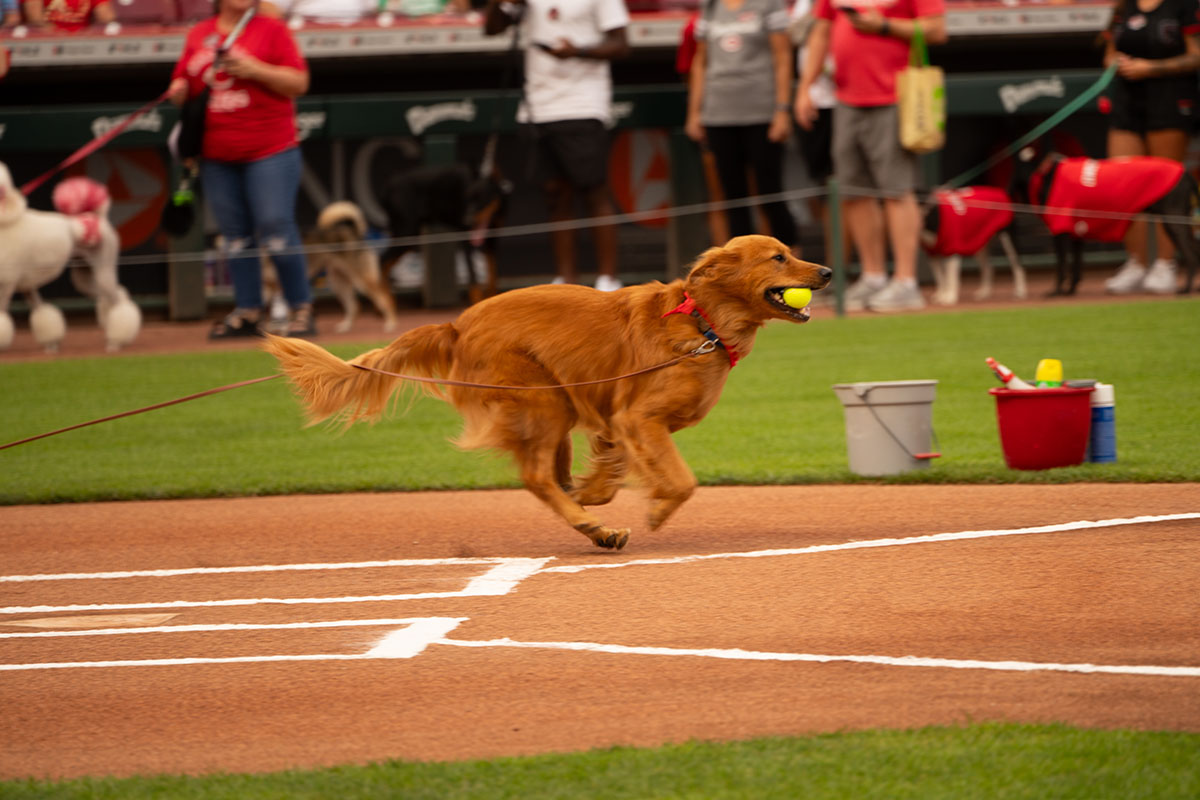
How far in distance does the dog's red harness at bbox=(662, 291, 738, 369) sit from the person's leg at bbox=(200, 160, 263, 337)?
797 centimetres

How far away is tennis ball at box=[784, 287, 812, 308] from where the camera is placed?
6.30m

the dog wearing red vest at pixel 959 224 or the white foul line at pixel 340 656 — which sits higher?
the white foul line at pixel 340 656

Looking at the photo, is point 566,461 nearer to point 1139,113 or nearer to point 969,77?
point 1139,113

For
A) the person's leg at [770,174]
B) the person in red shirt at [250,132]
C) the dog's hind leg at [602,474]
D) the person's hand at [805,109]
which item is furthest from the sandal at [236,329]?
the dog's hind leg at [602,474]

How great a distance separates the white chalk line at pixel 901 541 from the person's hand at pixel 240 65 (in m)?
7.84

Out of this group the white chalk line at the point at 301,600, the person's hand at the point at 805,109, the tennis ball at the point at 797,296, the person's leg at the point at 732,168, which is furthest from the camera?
the person's leg at the point at 732,168

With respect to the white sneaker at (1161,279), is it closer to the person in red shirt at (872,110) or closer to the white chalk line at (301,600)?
the person in red shirt at (872,110)

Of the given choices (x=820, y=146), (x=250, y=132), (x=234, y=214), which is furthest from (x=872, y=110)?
(x=234, y=214)

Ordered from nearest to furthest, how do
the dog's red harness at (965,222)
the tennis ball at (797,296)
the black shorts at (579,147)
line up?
the tennis ball at (797,296) < the black shorts at (579,147) < the dog's red harness at (965,222)

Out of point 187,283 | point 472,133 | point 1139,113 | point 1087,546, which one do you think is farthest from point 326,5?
point 1087,546

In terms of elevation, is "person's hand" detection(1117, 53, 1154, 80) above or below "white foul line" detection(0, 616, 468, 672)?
above

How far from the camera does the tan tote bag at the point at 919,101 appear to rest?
539 inches

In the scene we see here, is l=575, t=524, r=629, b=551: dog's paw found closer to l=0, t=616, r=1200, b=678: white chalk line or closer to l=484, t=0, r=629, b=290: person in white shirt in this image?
l=0, t=616, r=1200, b=678: white chalk line

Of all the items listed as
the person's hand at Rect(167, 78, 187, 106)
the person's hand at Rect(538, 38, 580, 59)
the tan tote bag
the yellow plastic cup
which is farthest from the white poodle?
the yellow plastic cup
